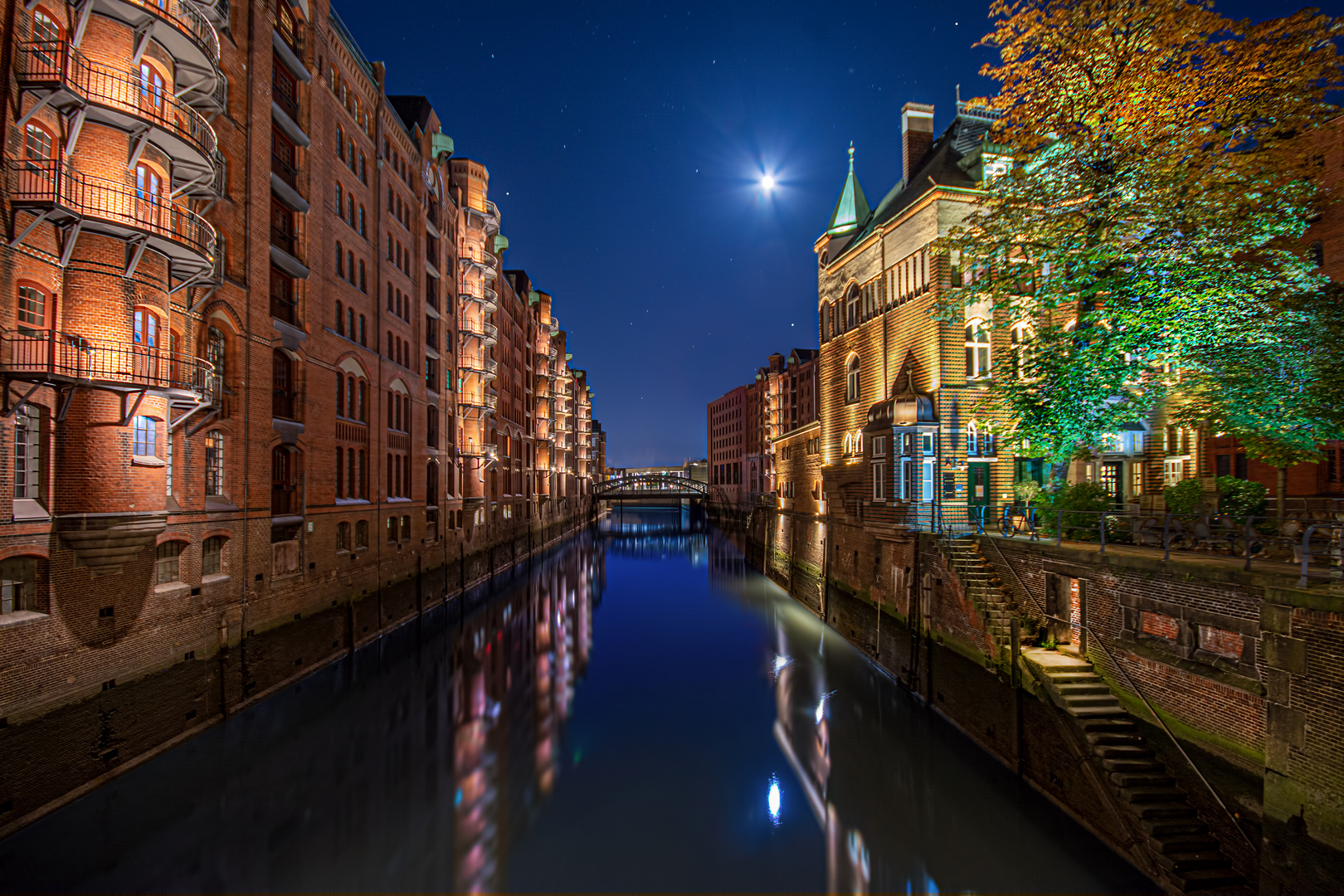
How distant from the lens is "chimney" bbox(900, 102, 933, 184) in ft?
85.1

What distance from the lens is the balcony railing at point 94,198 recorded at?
10.3m

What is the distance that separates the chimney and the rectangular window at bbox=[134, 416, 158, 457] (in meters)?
27.6

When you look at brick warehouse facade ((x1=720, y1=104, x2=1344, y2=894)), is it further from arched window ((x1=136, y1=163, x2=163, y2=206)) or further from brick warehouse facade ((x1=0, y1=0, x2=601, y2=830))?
arched window ((x1=136, y1=163, x2=163, y2=206))

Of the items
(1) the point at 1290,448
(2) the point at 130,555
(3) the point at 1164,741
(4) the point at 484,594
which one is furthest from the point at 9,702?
(1) the point at 1290,448

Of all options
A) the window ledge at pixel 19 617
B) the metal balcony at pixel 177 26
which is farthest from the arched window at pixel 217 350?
the window ledge at pixel 19 617

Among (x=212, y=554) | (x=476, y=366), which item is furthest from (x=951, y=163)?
(x=476, y=366)

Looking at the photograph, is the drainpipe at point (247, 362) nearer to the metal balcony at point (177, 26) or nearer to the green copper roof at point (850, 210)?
the metal balcony at point (177, 26)

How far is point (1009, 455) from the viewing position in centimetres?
2089

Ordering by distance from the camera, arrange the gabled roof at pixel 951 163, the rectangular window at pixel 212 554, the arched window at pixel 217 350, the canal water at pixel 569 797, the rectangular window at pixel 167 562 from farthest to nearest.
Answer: the gabled roof at pixel 951 163, the arched window at pixel 217 350, the rectangular window at pixel 212 554, the rectangular window at pixel 167 562, the canal water at pixel 569 797

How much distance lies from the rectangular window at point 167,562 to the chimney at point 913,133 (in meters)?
28.8

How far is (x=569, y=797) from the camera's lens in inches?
466

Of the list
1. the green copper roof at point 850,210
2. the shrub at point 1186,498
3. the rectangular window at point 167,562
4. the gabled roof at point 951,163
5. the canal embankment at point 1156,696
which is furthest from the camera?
the green copper roof at point 850,210

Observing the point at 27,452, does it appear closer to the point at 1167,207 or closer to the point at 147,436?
the point at 147,436

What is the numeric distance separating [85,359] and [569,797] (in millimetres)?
12459
